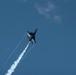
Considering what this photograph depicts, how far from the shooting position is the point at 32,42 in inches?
5960

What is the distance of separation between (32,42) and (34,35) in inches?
213

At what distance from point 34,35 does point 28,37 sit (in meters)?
4.44

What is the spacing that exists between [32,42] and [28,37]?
3.92 metres

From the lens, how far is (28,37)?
15225cm

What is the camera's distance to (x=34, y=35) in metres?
155
